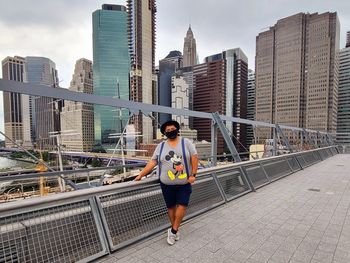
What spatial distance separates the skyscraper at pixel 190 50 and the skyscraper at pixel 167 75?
5224mm

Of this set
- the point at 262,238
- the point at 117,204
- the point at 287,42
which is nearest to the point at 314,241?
the point at 262,238

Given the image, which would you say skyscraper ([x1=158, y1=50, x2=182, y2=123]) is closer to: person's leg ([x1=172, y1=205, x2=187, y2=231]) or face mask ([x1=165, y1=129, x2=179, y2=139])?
face mask ([x1=165, y1=129, x2=179, y2=139])

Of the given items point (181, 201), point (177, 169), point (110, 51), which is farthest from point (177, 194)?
point (110, 51)

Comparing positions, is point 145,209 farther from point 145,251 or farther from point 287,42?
point 287,42

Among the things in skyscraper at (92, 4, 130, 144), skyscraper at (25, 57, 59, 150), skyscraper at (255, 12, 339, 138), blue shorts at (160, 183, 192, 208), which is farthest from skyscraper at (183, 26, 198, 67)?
blue shorts at (160, 183, 192, 208)

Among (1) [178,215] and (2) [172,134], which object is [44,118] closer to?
(2) [172,134]

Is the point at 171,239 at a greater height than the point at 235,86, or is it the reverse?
the point at 235,86

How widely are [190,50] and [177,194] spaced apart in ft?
642

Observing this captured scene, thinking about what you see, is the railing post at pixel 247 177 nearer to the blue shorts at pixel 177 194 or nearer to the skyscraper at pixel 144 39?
the blue shorts at pixel 177 194

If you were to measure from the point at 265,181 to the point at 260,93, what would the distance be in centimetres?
9317

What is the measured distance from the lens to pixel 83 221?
2.43 meters

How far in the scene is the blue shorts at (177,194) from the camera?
2762 mm

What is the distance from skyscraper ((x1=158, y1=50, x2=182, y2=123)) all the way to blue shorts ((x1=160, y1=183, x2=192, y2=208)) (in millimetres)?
99323

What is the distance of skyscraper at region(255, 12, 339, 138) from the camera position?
74.8 metres
